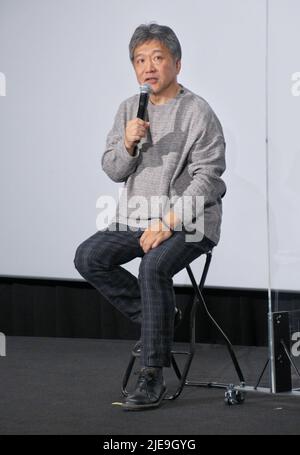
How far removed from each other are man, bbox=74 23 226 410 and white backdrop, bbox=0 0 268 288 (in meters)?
0.84

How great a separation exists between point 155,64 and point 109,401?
3.55 ft

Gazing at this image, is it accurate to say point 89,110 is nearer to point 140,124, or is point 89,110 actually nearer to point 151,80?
point 151,80

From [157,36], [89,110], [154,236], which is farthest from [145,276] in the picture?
[89,110]

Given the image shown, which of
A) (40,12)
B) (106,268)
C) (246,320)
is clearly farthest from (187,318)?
(40,12)

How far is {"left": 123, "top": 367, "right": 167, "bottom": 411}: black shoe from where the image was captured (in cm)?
252

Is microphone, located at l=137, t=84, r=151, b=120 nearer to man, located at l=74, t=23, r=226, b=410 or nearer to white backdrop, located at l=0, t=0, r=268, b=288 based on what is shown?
man, located at l=74, t=23, r=226, b=410

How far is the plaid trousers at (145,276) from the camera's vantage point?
2.55m

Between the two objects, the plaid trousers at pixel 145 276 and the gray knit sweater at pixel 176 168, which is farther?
the gray knit sweater at pixel 176 168

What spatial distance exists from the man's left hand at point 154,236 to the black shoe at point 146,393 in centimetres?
38

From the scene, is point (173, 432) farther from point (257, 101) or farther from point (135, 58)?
Answer: point (257, 101)

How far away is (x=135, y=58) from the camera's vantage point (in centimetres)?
286

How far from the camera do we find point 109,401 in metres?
2.70

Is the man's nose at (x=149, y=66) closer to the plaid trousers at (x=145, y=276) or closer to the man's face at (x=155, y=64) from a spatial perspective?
the man's face at (x=155, y=64)

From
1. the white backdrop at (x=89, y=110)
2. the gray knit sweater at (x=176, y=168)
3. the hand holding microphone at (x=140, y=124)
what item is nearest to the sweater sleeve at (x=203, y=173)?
the gray knit sweater at (x=176, y=168)
